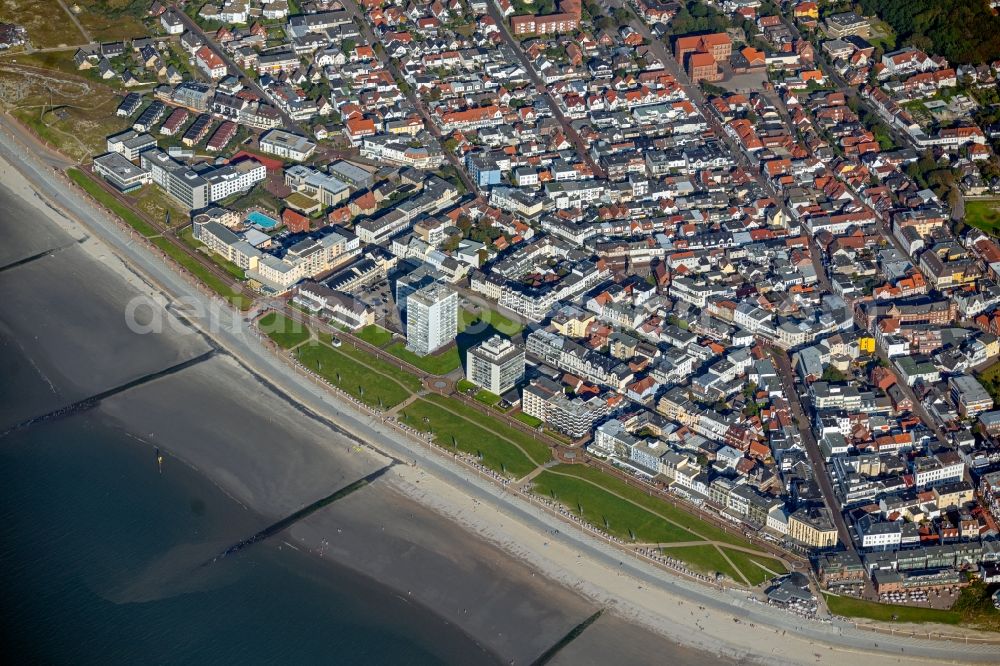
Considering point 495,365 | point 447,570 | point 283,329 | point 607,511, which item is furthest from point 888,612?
point 283,329

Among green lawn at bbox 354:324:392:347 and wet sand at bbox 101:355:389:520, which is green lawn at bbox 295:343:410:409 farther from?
wet sand at bbox 101:355:389:520

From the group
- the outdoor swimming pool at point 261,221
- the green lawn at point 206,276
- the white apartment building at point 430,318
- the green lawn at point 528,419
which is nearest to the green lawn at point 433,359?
the white apartment building at point 430,318

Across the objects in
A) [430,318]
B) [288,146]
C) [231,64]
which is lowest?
[430,318]

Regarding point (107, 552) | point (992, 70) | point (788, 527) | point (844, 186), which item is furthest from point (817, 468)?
point (992, 70)

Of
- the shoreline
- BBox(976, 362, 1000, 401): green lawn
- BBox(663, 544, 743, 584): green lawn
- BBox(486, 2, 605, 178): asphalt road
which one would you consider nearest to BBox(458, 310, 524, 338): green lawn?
the shoreline

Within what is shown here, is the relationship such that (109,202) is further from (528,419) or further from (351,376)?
(528,419)

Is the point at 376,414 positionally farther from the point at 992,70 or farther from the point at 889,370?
the point at 992,70
